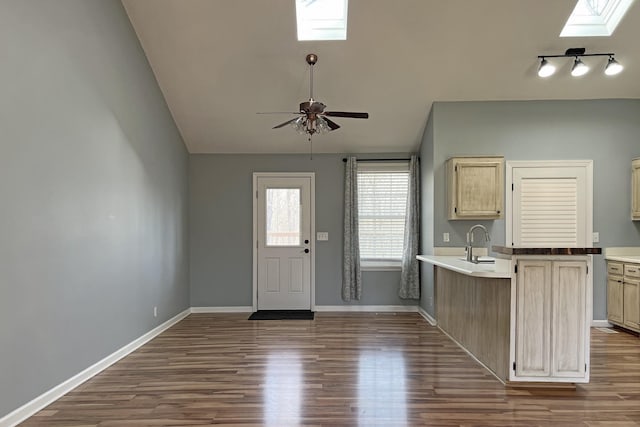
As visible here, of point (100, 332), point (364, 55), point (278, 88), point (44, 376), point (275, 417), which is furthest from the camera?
point (278, 88)

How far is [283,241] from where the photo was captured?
6.18 m

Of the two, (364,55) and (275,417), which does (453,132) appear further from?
(275,417)

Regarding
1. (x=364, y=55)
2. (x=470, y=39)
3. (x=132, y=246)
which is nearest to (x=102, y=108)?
(x=132, y=246)

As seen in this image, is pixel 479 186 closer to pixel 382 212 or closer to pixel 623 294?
pixel 382 212

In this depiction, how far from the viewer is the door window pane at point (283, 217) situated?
6.18 meters

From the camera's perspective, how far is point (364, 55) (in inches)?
180

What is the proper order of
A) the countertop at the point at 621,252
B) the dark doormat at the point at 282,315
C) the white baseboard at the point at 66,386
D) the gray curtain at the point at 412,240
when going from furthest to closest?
the gray curtain at the point at 412,240, the dark doormat at the point at 282,315, the countertop at the point at 621,252, the white baseboard at the point at 66,386

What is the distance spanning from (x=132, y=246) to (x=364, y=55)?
11.3 ft

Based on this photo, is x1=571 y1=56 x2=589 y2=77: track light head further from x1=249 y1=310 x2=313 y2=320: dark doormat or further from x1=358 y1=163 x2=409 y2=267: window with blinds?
x1=249 y1=310 x2=313 y2=320: dark doormat

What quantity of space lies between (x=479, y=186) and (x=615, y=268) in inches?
81.1

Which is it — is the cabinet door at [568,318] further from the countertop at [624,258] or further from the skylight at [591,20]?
the skylight at [591,20]

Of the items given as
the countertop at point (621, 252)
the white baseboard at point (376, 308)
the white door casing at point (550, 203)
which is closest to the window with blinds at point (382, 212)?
the white baseboard at point (376, 308)

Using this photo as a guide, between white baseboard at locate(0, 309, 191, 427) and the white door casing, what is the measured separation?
4690mm

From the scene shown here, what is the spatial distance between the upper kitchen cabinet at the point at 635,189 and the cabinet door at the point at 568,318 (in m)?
2.76
